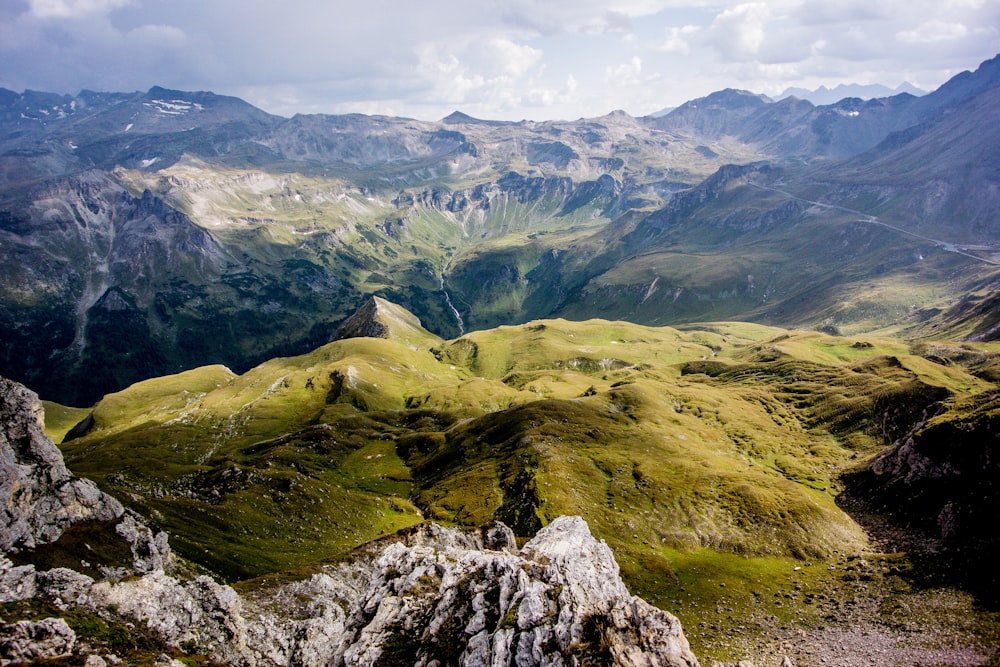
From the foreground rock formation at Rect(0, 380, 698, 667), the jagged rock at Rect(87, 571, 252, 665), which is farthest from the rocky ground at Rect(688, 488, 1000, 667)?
the jagged rock at Rect(87, 571, 252, 665)

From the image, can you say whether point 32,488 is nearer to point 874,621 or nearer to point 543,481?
point 543,481

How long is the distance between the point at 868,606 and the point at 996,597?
14.9 m

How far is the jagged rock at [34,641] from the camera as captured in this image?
117 feet

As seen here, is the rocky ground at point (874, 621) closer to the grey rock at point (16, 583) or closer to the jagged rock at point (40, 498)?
the grey rock at point (16, 583)

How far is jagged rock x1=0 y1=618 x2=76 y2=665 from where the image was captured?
35.8 m

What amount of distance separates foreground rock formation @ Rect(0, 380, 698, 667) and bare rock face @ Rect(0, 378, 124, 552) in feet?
0.51

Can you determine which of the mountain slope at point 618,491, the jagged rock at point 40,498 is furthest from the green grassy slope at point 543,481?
the jagged rock at point 40,498

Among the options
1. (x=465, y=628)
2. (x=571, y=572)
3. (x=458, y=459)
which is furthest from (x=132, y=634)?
(x=458, y=459)

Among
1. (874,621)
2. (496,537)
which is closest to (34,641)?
(496,537)

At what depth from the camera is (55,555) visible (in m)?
60.9

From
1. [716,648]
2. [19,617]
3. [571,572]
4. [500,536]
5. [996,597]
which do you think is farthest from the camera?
[500,536]

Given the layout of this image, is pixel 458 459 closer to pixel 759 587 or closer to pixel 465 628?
pixel 759 587

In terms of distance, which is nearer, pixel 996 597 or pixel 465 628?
pixel 465 628

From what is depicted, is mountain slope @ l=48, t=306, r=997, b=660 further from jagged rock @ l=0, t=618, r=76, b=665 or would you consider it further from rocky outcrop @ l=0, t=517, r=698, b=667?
jagged rock @ l=0, t=618, r=76, b=665
